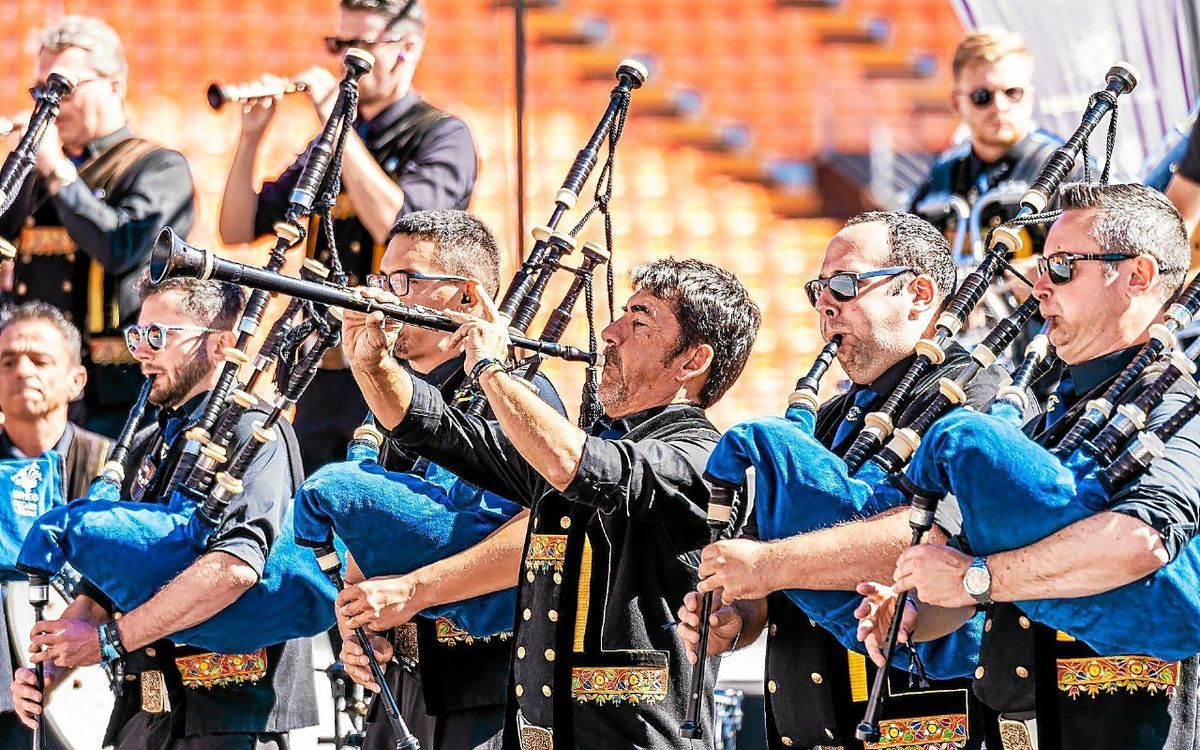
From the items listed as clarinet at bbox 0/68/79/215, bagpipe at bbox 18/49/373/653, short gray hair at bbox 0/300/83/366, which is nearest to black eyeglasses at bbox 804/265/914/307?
bagpipe at bbox 18/49/373/653

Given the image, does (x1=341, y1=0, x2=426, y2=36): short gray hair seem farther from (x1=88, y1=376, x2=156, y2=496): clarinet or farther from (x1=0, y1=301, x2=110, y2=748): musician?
(x1=88, y1=376, x2=156, y2=496): clarinet

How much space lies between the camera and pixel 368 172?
6047 millimetres

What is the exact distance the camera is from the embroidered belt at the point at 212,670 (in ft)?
15.8

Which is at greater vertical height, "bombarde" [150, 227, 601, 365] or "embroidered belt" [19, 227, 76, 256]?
"embroidered belt" [19, 227, 76, 256]

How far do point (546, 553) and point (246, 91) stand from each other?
2.18m

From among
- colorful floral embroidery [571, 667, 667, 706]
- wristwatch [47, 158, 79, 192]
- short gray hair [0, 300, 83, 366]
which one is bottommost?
colorful floral embroidery [571, 667, 667, 706]

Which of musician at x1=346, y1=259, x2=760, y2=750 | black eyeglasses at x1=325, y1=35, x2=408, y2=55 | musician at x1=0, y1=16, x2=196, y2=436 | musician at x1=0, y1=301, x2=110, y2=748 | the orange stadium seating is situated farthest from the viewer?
the orange stadium seating

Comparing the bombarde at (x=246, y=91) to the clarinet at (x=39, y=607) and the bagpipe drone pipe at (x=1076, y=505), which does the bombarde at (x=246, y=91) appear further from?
the bagpipe drone pipe at (x=1076, y=505)

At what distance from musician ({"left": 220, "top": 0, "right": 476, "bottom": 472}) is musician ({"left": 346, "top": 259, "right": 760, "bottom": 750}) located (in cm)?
195

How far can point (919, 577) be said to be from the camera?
3.36 metres

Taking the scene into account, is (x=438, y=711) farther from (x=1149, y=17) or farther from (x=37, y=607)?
(x=1149, y=17)

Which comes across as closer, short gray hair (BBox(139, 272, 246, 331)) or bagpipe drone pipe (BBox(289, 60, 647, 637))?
bagpipe drone pipe (BBox(289, 60, 647, 637))

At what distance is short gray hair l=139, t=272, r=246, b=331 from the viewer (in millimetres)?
5160

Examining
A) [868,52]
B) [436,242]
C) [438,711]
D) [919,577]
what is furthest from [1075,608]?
[868,52]
